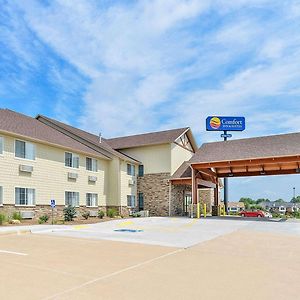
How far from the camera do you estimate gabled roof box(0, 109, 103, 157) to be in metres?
21.7

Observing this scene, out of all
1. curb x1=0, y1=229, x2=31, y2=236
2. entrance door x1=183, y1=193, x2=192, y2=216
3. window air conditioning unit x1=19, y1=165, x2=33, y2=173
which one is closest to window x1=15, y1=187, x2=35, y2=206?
window air conditioning unit x1=19, y1=165, x2=33, y2=173

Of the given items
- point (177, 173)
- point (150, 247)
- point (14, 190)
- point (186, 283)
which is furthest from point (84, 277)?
point (177, 173)

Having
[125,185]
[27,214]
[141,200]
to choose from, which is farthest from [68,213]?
[141,200]

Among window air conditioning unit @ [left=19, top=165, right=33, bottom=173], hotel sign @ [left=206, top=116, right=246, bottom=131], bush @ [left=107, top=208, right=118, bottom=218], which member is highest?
hotel sign @ [left=206, top=116, right=246, bottom=131]

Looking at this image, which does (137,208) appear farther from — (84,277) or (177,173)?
(84,277)

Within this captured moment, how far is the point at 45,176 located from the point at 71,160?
3.18 metres

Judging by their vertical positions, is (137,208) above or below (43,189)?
below

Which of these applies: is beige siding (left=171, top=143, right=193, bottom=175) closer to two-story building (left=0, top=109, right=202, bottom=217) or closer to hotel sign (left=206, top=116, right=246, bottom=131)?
two-story building (left=0, top=109, right=202, bottom=217)

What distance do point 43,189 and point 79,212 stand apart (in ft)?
14.4

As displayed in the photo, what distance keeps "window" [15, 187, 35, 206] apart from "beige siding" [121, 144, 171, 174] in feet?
43.5

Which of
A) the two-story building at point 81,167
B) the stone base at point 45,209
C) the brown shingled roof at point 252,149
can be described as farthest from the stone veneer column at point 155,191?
the brown shingled roof at point 252,149

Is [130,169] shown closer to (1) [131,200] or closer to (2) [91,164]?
(1) [131,200]

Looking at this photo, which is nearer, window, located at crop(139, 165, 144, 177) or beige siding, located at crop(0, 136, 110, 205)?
beige siding, located at crop(0, 136, 110, 205)

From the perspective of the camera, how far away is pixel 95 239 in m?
12.9
